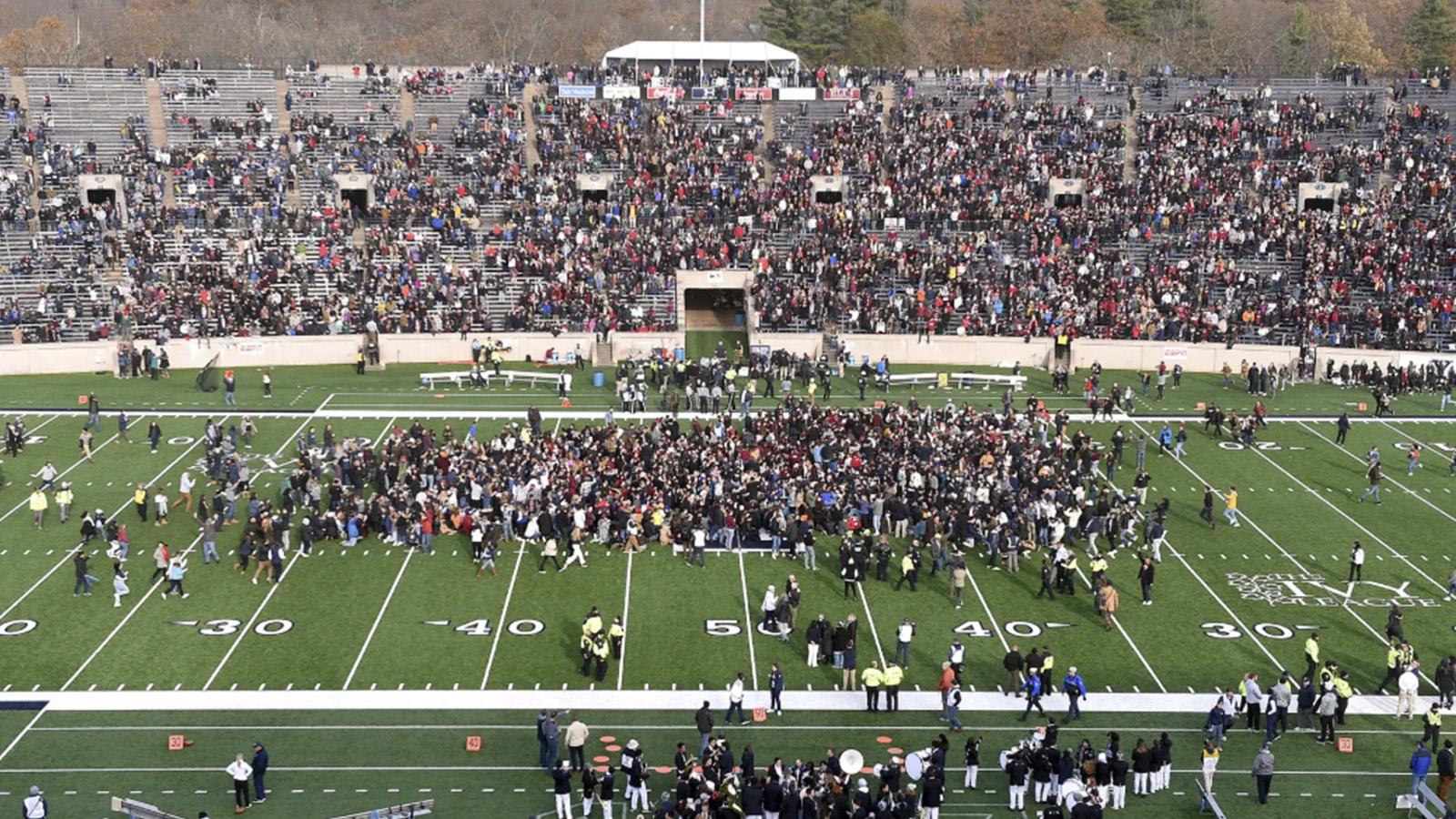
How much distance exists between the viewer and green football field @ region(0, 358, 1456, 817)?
23766mm

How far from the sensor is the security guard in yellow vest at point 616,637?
2775cm

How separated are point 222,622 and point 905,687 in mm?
13206

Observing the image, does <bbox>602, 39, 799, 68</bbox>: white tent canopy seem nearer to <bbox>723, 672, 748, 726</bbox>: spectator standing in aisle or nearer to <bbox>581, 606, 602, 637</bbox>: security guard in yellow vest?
<bbox>581, 606, 602, 637</bbox>: security guard in yellow vest

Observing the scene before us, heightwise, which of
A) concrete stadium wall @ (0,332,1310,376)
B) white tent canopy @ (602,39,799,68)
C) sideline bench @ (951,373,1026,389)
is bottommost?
sideline bench @ (951,373,1026,389)

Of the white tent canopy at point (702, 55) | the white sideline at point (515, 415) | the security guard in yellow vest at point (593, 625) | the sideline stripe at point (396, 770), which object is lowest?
the sideline stripe at point (396, 770)

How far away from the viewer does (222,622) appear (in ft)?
95.7

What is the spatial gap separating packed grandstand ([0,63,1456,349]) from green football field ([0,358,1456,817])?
48.9 ft

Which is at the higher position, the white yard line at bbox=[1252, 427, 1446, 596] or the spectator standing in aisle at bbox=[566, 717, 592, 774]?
the white yard line at bbox=[1252, 427, 1446, 596]

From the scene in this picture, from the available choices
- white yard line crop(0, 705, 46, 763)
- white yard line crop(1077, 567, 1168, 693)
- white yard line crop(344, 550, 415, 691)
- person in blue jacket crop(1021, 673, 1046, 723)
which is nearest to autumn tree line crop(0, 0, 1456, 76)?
white yard line crop(344, 550, 415, 691)

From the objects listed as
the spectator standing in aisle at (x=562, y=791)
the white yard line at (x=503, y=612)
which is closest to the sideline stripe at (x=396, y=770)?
the spectator standing in aisle at (x=562, y=791)

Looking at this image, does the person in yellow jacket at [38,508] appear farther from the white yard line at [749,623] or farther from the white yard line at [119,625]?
the white yard line at [749,623]

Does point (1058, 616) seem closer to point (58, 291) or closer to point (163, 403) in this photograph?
point (163, 403)

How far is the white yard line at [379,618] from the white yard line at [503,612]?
2.29 meters

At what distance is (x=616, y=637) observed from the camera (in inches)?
1099
